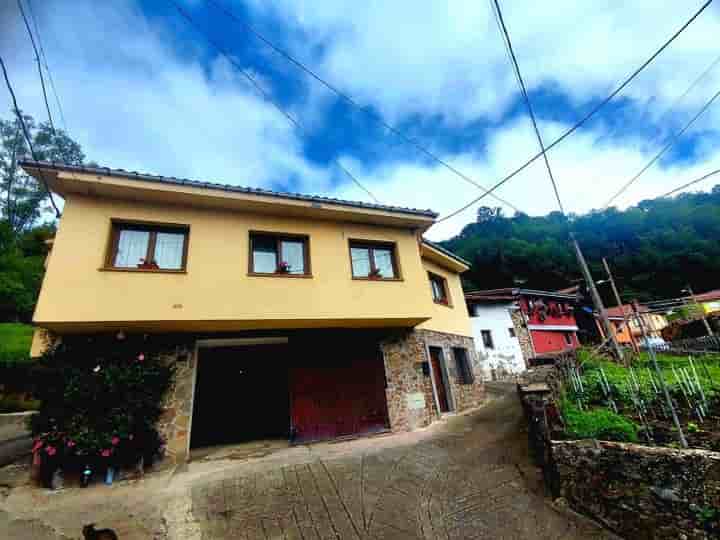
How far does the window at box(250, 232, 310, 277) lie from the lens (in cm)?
728

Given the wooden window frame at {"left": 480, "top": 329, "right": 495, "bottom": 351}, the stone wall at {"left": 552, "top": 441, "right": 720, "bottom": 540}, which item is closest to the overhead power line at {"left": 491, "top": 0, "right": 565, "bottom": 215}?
the stone wall at {"left": 552, "top": 441, "right": 720, "bottom": 540}

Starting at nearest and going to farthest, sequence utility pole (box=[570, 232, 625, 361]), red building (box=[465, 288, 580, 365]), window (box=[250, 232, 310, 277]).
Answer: window (box=[250, 232, 310, 277]) < utility pole (box=[570, 232, 625, 361]) < red building (box=[465, 288, 580, 365])

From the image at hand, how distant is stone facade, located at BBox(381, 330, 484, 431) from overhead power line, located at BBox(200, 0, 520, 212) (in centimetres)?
466

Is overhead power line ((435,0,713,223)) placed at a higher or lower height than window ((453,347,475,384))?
higher

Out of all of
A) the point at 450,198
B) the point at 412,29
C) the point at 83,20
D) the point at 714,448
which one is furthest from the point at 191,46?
the point at 714,448

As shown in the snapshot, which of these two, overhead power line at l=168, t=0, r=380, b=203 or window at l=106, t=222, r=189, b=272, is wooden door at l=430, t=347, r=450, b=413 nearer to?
overhead power line at l=168, t=0, r=380, b=203

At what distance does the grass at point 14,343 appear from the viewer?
12934 mm

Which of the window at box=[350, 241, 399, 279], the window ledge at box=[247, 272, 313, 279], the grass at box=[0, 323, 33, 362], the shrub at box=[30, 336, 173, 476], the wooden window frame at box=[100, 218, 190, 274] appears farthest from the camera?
the grass at box=[0, 323, 33, 362]

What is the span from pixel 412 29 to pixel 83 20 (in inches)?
215

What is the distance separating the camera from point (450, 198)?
25.8 ft

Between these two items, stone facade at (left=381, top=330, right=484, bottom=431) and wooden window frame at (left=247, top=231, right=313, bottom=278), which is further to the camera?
stone facade at (left=381, top=330, right=484, bottom=431)

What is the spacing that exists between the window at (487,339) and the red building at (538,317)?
1157 millimetres

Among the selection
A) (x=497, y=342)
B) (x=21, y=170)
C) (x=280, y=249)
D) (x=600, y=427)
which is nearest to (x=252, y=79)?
(x=280, y=249)

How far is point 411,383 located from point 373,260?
374cm
